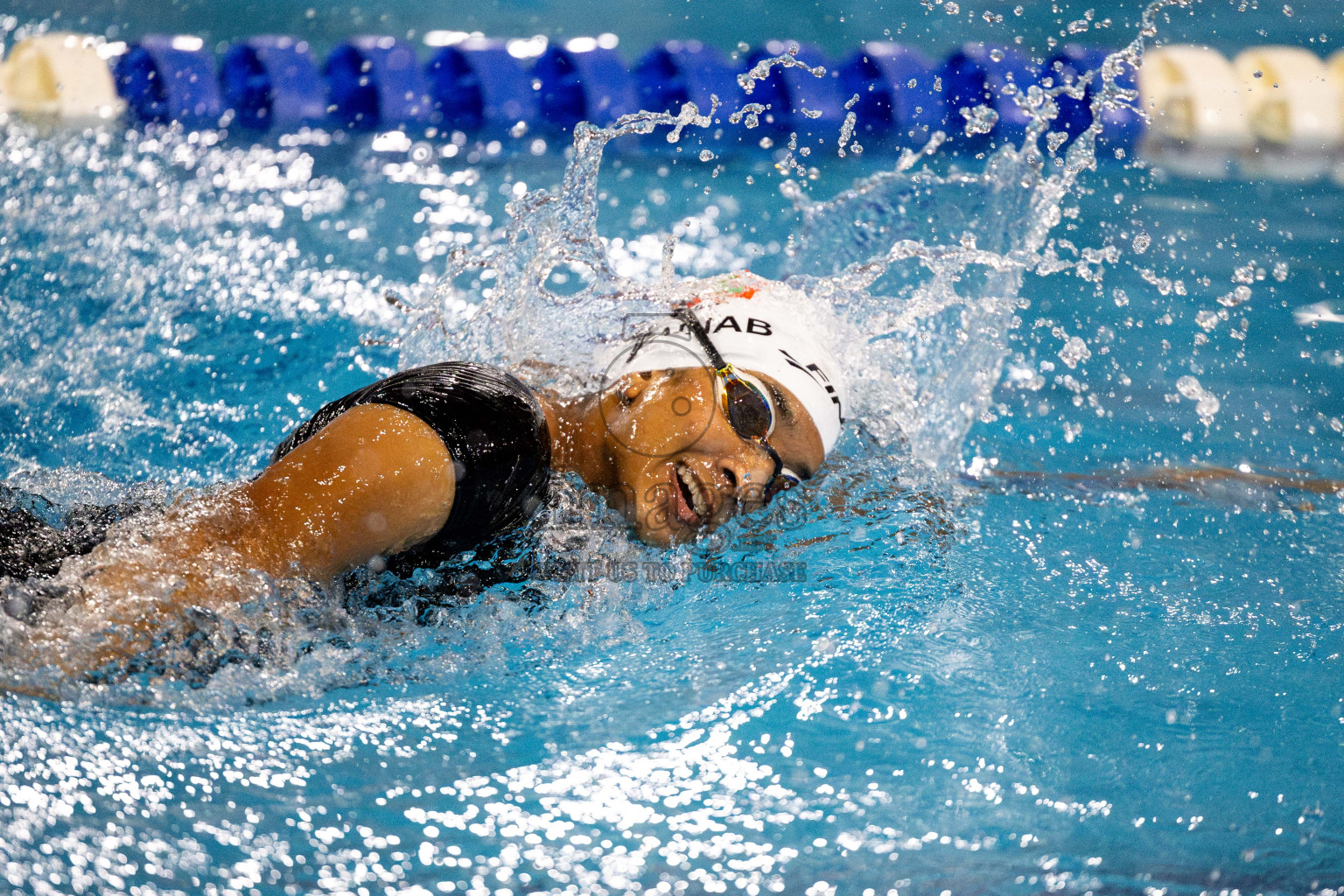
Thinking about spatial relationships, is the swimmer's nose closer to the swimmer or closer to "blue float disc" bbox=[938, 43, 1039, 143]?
the swimmer

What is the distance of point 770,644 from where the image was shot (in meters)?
2.00

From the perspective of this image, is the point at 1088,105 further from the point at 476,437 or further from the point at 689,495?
the point at 476,437

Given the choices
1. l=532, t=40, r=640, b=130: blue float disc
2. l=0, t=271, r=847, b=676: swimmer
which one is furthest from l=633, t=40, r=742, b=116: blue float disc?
l=0, t=271, r=847, b=676: swimmer

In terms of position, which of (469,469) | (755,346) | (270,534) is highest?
(755,346)

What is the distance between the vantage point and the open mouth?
75.6 inches

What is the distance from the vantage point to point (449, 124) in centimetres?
533

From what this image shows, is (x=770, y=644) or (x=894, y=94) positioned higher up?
(x=894, y=94)

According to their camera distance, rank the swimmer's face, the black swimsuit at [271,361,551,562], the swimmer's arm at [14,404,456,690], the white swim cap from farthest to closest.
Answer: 1. the white swim cap
2. the swimmer's face
3. the black swimsuit at [271,361,551,562]
4. the swimmer's arm at [14,404,456,690]

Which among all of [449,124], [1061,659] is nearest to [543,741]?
[1061,659]

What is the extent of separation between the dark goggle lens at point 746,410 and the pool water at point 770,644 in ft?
0.97

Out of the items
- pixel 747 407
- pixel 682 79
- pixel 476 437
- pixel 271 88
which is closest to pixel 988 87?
pixel 682 79

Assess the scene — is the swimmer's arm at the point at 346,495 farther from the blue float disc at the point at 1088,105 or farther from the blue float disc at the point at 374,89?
the blue float disc at the point at 1088,105

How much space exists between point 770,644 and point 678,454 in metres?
0.38

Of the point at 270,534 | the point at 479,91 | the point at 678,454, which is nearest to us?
the point at 270,534
